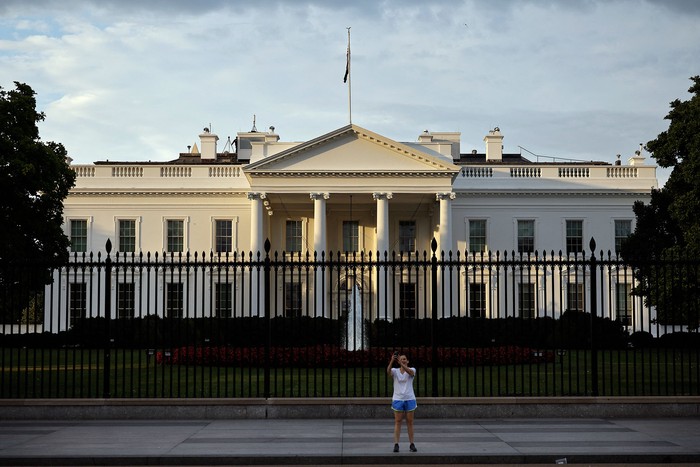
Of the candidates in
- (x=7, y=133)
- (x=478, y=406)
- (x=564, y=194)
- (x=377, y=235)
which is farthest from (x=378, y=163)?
(x=478, y=406)

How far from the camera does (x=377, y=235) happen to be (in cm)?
5069

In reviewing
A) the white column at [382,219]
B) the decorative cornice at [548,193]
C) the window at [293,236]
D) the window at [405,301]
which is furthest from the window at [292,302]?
the decorative cornice at [548,193]

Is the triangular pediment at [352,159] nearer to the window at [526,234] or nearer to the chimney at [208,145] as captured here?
the window at [526,234]

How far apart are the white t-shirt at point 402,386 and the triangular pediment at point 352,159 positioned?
37656 millimetres

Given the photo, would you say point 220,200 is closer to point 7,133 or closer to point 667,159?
point 7,133

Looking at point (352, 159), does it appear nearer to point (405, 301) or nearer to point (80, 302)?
point (405, 301)

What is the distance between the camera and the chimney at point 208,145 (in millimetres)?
62562

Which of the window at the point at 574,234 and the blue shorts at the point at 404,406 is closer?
the blue shorts at the point at 404,406

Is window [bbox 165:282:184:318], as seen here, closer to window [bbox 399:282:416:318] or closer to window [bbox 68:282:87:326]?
window [bbox 68:282:87:326]

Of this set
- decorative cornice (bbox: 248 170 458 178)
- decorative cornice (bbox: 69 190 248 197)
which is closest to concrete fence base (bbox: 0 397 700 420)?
decorative cornice (bbox: 248 170 458 178)

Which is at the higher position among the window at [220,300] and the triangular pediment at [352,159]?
the triangular pediment at [352,159]

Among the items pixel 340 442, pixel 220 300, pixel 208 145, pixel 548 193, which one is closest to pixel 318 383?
pixel 220 300

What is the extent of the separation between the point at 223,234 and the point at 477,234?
15218mm

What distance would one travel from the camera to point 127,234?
177 ft
